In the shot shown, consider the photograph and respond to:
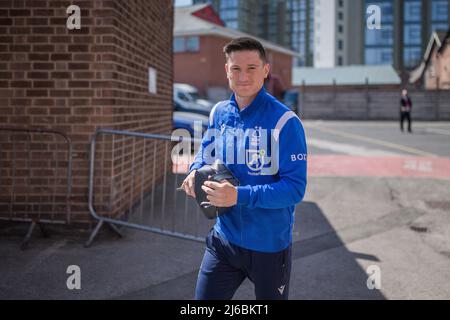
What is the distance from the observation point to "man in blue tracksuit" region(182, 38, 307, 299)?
7.14 ft

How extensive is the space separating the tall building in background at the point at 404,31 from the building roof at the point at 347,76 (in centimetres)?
2120

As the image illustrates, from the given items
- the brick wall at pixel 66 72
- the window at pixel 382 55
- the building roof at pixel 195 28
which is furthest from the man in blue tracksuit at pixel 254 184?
the window at pixel 382 55

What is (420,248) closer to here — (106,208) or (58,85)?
(106,208)

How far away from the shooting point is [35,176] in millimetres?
5426

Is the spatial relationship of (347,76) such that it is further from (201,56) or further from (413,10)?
(413,10)

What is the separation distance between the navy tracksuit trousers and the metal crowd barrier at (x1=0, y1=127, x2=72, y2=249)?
3323 mm

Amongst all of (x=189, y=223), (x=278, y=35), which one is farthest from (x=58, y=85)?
(x=278, y=35)

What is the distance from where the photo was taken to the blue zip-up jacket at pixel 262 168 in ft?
7.14

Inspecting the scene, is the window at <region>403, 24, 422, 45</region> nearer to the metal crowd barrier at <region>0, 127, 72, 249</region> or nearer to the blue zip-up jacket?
the metal crowd barrier at <region>0, 127, 72, 249</region>

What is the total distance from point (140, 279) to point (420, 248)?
301 centimetres

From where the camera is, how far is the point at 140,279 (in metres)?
4.20

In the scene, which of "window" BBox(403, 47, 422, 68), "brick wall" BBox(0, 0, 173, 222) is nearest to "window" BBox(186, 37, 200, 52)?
"brick wall" BBox(0, 0, 173, 222)

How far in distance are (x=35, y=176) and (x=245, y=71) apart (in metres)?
3.89
